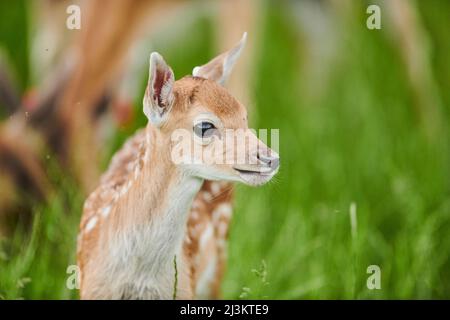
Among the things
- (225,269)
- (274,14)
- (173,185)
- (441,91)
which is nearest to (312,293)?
(225,269)

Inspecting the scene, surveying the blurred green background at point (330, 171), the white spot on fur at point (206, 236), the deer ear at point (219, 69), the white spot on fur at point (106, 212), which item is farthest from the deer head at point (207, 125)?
the white spot on fur at point (206, 236)

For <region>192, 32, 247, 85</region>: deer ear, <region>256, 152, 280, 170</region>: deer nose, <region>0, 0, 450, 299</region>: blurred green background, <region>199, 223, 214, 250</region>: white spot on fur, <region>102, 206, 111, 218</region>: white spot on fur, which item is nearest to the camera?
<region>256, 152, 280, 170</region>: deer nose

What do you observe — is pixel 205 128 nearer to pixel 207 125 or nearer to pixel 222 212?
pixel 207 125

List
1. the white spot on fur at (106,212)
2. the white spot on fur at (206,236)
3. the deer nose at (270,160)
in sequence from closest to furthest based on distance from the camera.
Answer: the deer nose at (270,160)
the white spot on fur at (106,212)
the white spot on fur at (206,236)

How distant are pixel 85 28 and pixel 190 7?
352mm

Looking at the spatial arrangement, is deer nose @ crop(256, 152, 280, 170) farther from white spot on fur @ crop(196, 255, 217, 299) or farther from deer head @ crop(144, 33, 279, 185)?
white spot on fur @ crop(196, 255, 217, 299)

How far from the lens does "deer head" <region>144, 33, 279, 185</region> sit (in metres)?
1.17

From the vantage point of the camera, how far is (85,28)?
2.29m

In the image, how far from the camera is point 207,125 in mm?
1220

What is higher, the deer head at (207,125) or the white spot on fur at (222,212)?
the white spot on fur at (222,212)

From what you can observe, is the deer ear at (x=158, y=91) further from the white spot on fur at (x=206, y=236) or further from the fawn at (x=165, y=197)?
the white spot on fur at (x=206, y=236)

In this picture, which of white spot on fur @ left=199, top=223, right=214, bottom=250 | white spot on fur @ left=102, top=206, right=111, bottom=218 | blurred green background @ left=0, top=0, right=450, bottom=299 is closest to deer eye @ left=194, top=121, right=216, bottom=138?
blurred green background @ left=0, top=0, right=450, bottom=299

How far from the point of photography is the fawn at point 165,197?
47.6 inches

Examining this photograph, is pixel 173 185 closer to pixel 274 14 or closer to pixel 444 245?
pixel 444 245
